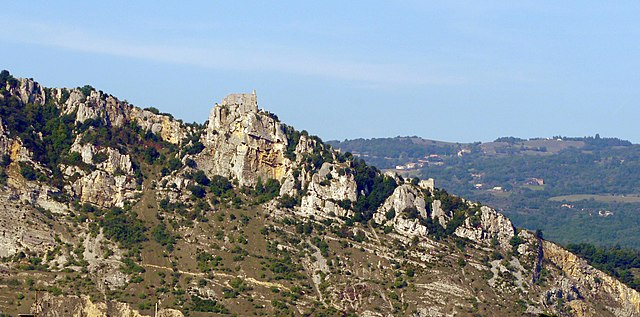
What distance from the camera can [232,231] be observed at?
136 metres

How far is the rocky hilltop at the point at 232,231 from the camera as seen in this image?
413 feet

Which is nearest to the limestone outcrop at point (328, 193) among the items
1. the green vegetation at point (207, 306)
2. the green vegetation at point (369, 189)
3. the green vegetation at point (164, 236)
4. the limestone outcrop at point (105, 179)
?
the green vegetation at point (369, 189)

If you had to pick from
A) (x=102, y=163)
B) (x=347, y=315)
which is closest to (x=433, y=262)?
(x=347, y=315)

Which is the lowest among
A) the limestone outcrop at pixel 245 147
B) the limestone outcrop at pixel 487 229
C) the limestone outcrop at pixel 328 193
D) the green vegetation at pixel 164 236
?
the green vegetation at pixel 164 236

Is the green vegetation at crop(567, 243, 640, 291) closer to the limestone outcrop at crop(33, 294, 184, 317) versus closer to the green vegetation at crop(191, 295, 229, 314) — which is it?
the green vegetation at crop(191, 295, 229, 314)

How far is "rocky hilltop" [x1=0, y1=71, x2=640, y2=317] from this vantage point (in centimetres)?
12588

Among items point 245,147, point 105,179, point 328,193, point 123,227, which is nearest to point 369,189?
point 328,193

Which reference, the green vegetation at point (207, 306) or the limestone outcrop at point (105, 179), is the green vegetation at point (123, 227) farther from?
the green vegetation at point (207, 306)

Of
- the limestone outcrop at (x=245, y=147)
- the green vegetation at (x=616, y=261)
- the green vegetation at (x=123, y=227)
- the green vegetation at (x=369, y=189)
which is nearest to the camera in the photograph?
the green vegetation at (x=123, y=227)

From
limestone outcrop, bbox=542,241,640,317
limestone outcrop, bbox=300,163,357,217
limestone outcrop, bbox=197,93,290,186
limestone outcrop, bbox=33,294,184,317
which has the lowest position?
limestone outcrop, bbox=33,294,184,317

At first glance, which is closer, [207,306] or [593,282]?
[207,306]

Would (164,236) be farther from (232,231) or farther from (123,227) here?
(232,231)

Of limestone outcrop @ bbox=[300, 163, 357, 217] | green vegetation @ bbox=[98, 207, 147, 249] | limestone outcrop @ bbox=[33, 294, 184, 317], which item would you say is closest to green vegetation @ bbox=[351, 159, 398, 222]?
limestone outcrop @ bbox=[300, 163, 357, 217]

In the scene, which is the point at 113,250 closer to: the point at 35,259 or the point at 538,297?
the point at 35,259
